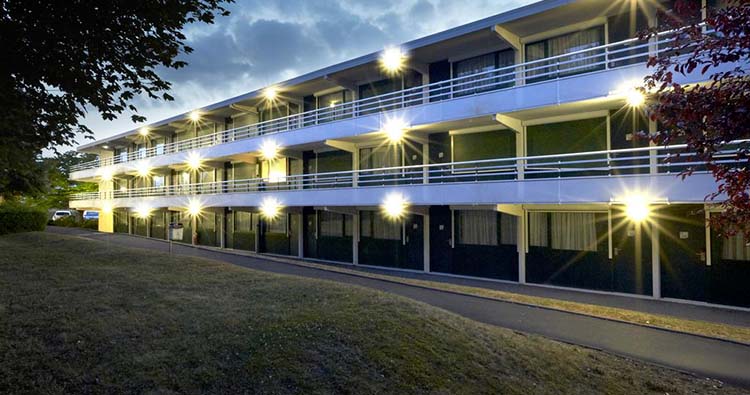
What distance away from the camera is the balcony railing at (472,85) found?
502 inches

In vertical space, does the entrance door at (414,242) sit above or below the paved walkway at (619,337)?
above

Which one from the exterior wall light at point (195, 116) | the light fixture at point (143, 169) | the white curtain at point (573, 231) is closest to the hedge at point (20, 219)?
the light fixture at point (143, 169)

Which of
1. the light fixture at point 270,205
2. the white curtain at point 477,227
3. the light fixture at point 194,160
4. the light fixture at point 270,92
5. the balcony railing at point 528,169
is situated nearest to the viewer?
the balcony railing at point 528,169

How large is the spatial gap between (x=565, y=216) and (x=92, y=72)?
1396 centimetres

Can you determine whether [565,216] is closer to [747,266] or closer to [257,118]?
[747,266]

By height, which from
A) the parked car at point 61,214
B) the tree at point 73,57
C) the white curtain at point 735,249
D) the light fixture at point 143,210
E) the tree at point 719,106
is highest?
the tree at point 73,57

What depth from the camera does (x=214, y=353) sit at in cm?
572

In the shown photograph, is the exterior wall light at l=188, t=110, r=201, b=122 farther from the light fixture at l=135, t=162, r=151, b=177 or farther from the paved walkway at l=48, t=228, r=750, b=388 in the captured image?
the paved walkway at l=48, t=228, r=750, b=388

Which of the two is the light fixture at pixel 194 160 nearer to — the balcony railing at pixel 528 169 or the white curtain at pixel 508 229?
the balcony railing at pixel 528 169

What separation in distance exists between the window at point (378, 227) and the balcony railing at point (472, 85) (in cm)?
499

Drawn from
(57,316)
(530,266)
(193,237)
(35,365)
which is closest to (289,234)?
(193,237)

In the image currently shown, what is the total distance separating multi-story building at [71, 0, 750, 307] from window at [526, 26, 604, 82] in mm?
48

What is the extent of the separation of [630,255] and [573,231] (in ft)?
5.98

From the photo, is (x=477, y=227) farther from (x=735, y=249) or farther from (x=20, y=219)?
(x=20, y=219)
